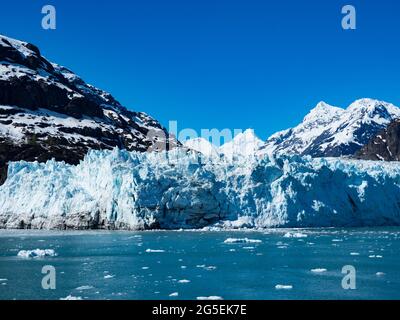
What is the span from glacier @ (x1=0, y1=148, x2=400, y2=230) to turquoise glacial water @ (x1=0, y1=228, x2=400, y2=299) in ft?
20.3

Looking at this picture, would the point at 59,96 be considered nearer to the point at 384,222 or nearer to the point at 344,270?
the point at 384,222

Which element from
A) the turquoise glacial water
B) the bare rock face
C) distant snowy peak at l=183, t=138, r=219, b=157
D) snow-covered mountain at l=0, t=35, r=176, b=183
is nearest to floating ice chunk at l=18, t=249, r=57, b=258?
the turquoise glacial water

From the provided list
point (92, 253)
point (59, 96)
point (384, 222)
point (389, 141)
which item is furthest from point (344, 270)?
point (389, 141)

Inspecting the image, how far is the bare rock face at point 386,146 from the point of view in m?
125

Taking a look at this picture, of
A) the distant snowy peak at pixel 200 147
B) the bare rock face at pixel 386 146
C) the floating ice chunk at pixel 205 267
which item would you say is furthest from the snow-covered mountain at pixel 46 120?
the bare rock face at pixel 386 146

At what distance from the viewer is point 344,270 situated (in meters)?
18.2

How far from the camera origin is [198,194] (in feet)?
123

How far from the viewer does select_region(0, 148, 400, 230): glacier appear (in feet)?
121

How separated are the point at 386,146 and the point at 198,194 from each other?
10178 centimetres

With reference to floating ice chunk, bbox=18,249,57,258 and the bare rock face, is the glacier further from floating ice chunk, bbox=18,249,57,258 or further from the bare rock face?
the bare rock face

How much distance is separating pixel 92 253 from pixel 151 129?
9788 centimetres

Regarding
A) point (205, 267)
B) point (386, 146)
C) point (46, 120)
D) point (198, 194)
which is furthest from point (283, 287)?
point (386, 146)

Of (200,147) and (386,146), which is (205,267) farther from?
(386,146)

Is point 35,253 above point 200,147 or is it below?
below
